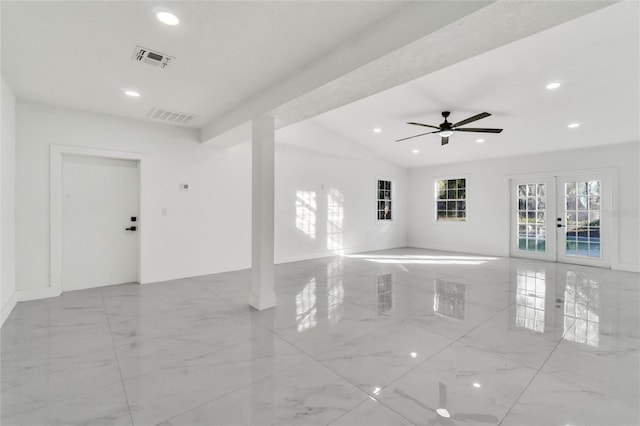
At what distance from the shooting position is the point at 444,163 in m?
8.55

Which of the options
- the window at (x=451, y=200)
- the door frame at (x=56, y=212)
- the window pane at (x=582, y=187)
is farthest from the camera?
the window at (x=451, y=200)

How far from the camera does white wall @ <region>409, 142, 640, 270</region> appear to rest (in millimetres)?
5797

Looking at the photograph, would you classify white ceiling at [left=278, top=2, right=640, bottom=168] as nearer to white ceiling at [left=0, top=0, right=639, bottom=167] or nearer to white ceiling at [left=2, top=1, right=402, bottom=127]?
white ceiling at [left=0, top=0, right=639, bottom=167]

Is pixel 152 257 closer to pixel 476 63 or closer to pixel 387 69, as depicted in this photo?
pixel 387 69

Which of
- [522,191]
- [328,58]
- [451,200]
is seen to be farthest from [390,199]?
[328,58]

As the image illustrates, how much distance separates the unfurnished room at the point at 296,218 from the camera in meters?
1.93

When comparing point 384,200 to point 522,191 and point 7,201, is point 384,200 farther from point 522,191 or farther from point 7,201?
point 7,201

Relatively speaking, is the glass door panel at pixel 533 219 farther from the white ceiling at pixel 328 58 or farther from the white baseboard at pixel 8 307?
the white baseboard at pixel 8 307

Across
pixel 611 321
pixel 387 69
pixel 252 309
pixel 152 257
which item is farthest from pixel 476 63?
pixel 152 257

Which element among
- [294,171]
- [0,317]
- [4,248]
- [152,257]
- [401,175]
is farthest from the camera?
[401,175]

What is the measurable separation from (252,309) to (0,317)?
Result: 2582 millimetres

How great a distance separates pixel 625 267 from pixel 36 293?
10115mm

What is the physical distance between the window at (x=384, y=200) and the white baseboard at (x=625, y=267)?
5071 millimetres

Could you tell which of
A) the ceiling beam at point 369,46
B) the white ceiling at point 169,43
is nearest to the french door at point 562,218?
the ceiling beam at point 369,46
